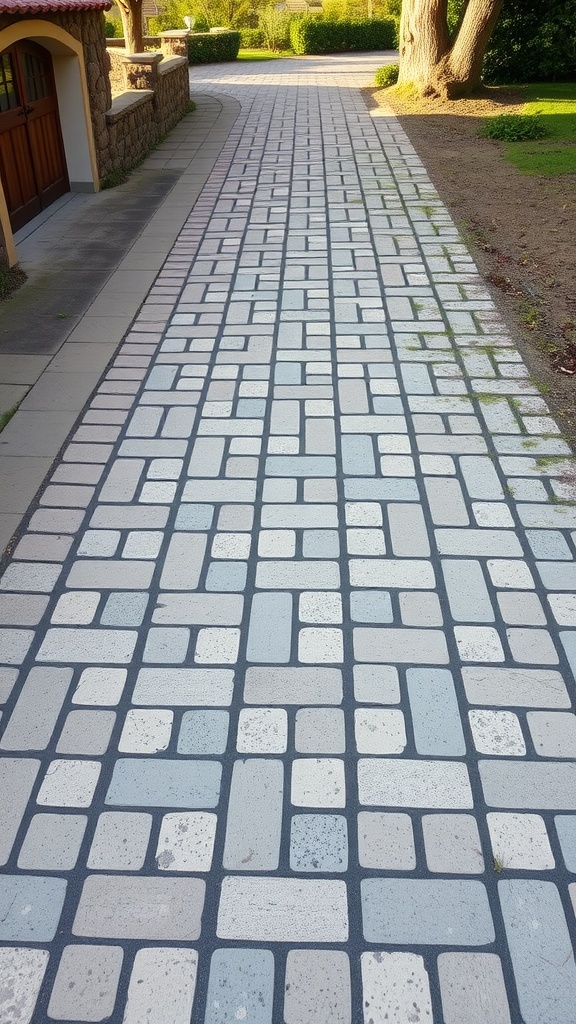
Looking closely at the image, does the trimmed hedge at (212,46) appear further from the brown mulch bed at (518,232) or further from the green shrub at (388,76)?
the brown mulch bed at (518,232)

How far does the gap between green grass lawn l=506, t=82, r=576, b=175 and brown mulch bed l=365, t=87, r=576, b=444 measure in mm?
259

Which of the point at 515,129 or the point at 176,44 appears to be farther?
the point at 176,44

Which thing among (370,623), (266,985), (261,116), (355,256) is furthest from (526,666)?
(261,116)

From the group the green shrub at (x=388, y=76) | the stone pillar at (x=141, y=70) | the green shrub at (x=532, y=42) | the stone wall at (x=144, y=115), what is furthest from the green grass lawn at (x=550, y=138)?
the stone pillar at (x=141, y=70)

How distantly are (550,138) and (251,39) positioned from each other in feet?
64.1

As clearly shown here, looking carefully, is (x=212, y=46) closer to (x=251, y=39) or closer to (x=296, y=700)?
(x=251, y=39)

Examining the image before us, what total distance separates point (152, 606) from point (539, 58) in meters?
17.4

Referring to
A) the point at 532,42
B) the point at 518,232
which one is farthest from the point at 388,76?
the point at 518,232

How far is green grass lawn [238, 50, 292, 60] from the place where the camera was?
25500mm

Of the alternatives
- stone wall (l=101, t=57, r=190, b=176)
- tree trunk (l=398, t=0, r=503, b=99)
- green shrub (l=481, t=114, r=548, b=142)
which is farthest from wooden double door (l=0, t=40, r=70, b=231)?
tree trunk (l=398, t=0, r=503, b=99)

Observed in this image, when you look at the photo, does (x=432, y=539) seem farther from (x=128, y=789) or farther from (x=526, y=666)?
(x=128, y=789)

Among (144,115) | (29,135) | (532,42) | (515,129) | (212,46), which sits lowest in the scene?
(515,129)

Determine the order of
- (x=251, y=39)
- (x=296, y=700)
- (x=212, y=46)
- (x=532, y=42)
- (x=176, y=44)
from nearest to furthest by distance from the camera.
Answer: (x=296, y=700)
(x=176, y=44)
(x=532, y=42)
(x=212, y=46)
(x=251, y=39)

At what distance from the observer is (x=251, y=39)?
28.2 m
